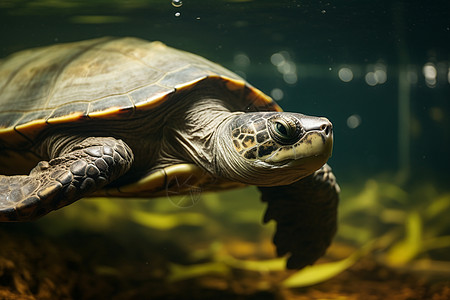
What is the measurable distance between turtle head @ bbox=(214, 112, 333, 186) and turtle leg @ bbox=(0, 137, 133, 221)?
805 millimetres

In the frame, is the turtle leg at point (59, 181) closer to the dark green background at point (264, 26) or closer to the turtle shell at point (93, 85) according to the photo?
the turtle shell at point (93, 85)

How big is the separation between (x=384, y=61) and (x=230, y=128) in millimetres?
6638

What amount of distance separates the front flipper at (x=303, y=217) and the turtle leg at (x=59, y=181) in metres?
1.48

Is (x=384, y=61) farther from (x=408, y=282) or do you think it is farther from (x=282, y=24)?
(x=408, y=282)

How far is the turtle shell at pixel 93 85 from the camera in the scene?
2396 mm

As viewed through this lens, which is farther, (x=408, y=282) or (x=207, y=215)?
(x=207, y=215)

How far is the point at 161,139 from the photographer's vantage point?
269 centimetres

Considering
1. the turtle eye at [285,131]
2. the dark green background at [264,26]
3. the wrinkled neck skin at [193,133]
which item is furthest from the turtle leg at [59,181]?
the dark green background at [264,26]

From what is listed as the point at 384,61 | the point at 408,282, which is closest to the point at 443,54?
the point at 384,61

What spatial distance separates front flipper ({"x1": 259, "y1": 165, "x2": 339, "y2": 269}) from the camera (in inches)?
114

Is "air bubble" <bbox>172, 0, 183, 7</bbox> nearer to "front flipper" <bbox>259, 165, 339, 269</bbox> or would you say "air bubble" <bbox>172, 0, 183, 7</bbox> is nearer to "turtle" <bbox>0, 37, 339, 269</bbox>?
"turtle" <bbox>0, 37, 339, 269</bbox>

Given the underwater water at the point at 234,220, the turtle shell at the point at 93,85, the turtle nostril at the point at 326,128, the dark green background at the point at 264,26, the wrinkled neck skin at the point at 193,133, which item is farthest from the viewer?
the dark green background at the point at 264,26

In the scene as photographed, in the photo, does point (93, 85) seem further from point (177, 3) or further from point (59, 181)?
point (177, 3)

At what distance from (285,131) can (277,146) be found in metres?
0.10
